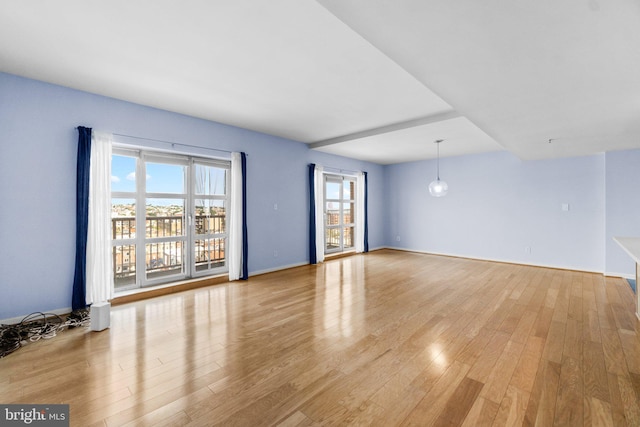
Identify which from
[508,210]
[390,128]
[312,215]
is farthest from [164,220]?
[508,210]

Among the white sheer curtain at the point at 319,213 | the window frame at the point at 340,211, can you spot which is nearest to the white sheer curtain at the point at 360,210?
the window frame at the point at 340,211

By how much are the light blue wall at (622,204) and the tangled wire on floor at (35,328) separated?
27.2ft

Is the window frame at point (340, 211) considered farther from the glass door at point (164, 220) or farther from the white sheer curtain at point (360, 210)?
the glass door at point (164, 220)

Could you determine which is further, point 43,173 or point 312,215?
point 312,215

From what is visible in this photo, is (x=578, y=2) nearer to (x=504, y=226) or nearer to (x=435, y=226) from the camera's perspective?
(x=504, y=226)

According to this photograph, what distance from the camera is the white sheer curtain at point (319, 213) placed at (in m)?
6.21

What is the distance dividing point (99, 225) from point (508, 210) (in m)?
7.74

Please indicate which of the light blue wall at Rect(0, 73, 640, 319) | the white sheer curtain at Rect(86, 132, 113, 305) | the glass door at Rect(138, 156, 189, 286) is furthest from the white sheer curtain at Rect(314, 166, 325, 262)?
the white sheer curtain at Rect(86, 132, 113, 305)

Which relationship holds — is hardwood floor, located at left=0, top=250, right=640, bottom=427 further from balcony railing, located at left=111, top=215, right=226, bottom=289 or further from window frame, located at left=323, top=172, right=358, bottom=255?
window frame, located at left=323, top=172, right=358, bottom=255

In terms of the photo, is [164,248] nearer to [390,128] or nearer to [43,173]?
[43,173]

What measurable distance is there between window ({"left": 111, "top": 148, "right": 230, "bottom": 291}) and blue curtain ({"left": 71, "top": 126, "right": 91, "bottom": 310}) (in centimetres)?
42

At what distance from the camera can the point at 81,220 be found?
3.25 metres

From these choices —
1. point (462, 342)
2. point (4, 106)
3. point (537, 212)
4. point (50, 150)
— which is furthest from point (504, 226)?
point (4, 106)

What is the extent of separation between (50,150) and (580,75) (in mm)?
5373
